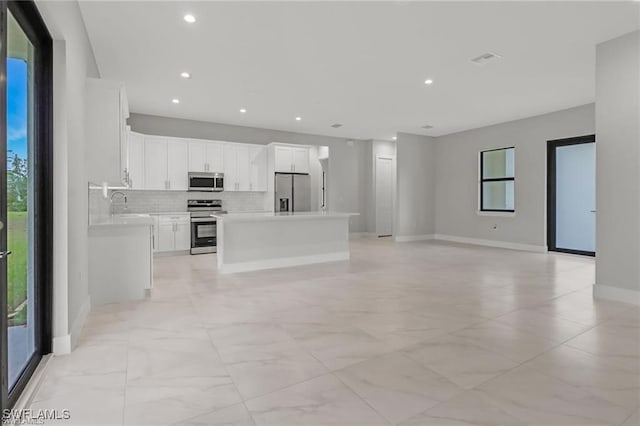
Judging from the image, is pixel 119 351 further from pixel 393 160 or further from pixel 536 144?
pixel 393 160

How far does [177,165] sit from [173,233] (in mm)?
1360

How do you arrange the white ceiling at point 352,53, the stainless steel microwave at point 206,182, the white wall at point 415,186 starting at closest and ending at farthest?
the white ceiling at point 352,53, the stainless steel microwave at point 206,182, the white wall at point 415,186

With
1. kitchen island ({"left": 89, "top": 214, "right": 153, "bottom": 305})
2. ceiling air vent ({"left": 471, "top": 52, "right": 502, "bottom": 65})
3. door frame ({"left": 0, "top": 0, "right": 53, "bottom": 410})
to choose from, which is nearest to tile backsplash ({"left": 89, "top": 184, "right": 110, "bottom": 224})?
kitchen island ({"left": 89, "top": 214, "right": 153, "bottom": 305})

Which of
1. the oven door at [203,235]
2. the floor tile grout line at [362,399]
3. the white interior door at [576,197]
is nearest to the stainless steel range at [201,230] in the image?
the oven door at [203,235]

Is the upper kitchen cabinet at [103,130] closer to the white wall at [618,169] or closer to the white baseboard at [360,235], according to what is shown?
the white wall at [618,169]

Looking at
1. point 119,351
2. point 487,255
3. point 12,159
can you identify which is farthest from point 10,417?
point 487,255

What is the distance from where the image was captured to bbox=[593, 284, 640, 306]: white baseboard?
369 centimetres

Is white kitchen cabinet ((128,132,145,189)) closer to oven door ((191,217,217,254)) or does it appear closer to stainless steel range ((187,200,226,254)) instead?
stainless steel range ((187,200,226,254))

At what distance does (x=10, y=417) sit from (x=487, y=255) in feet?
23.1

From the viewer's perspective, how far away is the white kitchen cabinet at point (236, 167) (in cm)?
769

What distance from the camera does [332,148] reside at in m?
9.70

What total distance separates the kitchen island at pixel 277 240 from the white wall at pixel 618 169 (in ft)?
12.1

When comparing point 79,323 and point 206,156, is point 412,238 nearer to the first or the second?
point 206,156

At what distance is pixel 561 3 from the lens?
126 inches
